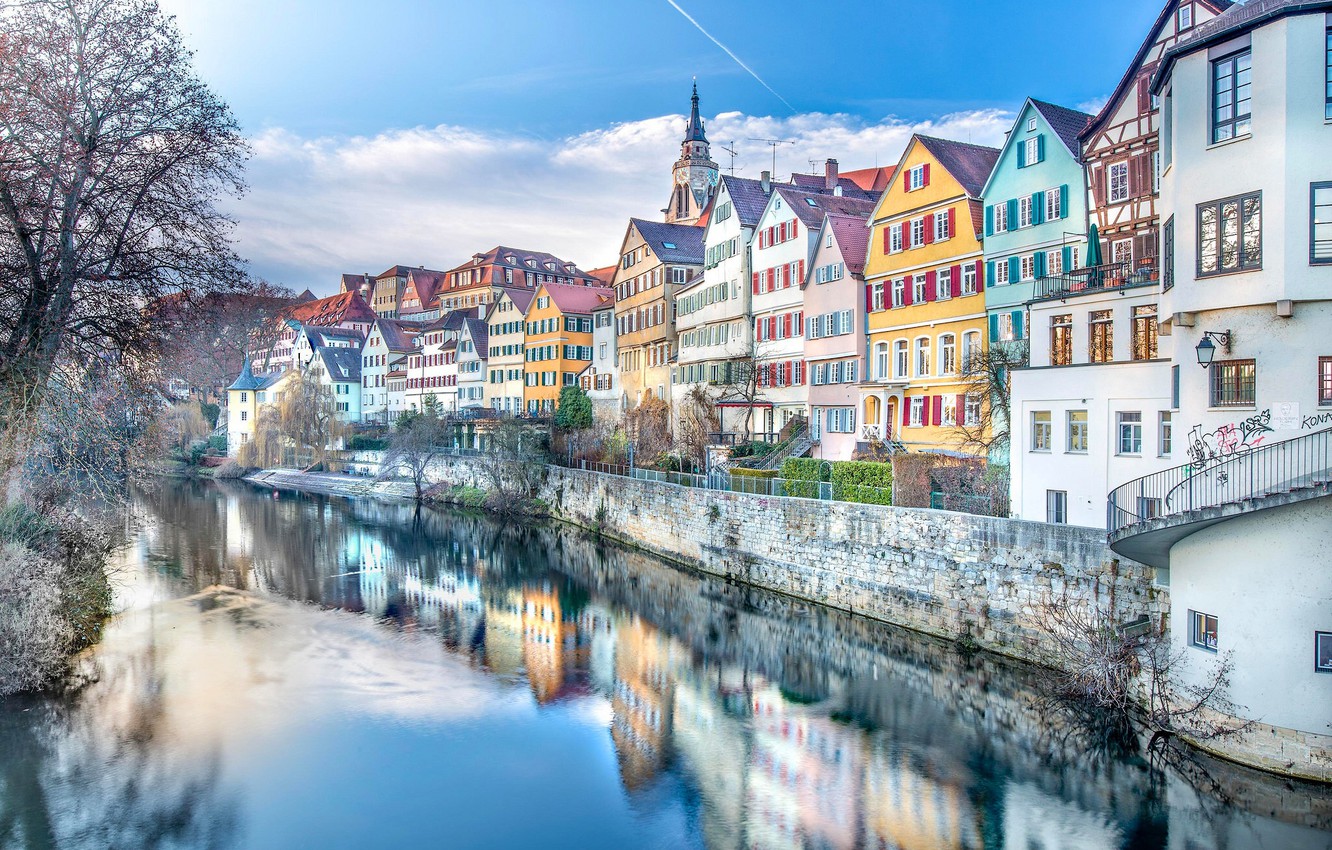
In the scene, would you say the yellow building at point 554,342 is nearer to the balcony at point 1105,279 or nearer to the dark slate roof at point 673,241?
the dark slate roof at point 673,241

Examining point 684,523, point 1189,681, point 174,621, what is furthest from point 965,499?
point 174,621

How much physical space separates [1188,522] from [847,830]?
6659mm

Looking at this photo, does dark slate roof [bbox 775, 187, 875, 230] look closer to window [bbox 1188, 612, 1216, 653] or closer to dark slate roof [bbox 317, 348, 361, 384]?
window [bbox 1188, 612, 1216, 653]

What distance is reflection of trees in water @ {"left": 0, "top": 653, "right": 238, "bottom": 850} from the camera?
12.8 metres

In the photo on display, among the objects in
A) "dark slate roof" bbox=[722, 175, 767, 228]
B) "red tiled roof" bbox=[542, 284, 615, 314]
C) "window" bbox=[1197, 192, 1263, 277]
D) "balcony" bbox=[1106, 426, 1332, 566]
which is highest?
"dark slate roof" bbox=[722, 175, 767, 228]

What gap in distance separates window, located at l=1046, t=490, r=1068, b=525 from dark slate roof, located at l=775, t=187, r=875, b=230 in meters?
17.8

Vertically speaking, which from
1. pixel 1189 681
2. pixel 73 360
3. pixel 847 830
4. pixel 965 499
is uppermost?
pixel 73 360

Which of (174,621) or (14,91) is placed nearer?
(14,91)

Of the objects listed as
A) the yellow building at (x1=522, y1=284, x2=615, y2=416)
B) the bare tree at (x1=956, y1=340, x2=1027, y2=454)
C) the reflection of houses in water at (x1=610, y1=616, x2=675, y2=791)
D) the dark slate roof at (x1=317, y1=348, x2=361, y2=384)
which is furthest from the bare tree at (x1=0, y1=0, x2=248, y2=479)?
the dark slate roof at (x1=317, y1=348, x2=361, y2=384)

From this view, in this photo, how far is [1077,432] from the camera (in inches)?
759

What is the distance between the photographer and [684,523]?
31703mm

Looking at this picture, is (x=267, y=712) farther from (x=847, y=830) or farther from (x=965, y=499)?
(x=965, y=499)

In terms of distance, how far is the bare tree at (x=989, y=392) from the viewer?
24.5 meters

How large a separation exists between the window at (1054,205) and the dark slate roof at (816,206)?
35.3 feet
